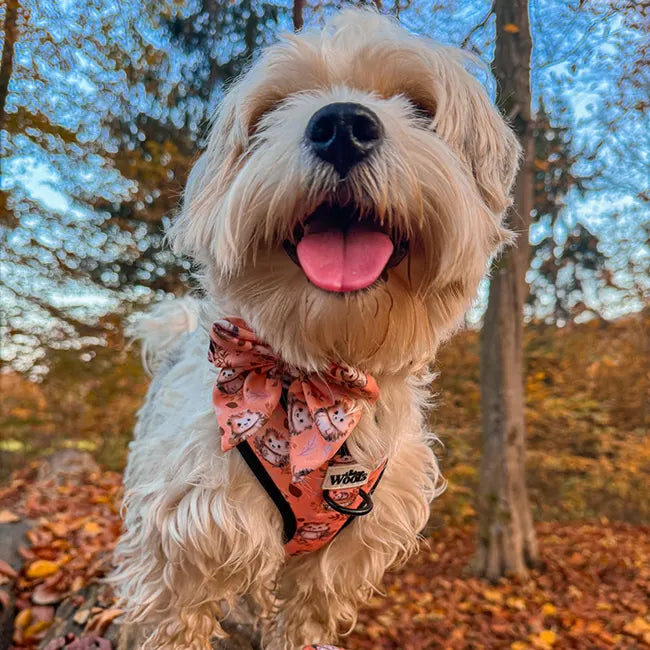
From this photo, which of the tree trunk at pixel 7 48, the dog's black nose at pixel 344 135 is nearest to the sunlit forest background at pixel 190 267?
the tree trunk at pixel 7 48

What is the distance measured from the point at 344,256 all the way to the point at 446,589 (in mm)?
3282

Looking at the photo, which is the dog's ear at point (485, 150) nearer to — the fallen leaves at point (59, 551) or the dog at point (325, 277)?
the dog at point (325, 277)

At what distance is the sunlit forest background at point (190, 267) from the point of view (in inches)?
102

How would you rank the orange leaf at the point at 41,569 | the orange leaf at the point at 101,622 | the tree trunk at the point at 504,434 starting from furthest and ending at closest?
the tree trunk at the point at 504,434
the orange leaf at the point at 41,569
the orange leaf at the point at 101,622

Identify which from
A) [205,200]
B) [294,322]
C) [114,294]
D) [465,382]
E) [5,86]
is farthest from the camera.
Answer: [465,382]

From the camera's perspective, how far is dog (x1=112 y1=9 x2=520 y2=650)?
1337 mm

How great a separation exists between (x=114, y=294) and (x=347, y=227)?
3481 millimetres

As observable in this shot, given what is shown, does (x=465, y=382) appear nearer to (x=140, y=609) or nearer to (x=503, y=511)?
(x=503, y=511)

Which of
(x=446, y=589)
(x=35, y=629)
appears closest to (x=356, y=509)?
(x=35, y=629)

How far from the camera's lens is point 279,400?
1621 millimetres

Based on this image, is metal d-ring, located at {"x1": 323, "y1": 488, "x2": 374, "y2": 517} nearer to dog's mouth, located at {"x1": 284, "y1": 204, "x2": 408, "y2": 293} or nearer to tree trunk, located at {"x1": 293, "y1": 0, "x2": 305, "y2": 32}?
dog's mouth, located at {"x1": 284, "y1": 204, "x2": 408, "y2": 293}

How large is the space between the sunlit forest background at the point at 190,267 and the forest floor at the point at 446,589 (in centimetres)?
3

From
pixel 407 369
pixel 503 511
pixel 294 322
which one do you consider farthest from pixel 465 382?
pixel 294 322

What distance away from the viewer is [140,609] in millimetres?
1870
